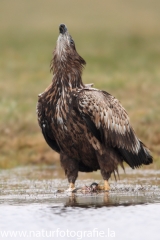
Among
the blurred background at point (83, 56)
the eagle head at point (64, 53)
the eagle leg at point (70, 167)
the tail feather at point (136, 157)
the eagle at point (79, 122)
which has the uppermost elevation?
the blurred background at point (83, 56)

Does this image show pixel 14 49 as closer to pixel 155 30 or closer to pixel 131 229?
pixel 155 30

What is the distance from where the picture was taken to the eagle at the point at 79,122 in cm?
1183

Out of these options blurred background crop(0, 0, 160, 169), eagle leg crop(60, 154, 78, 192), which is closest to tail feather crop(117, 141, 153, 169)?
eagle leg crop(60, 154, 78, 192)

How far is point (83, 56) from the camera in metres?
37.8

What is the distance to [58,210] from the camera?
10047 mm

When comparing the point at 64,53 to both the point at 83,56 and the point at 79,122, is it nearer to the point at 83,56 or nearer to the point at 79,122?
the point at 79,122

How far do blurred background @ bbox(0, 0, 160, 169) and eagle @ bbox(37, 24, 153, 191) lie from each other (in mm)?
4198

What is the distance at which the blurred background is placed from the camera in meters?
19.5

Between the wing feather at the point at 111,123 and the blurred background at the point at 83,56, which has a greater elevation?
the blurred background at the point at 83,56

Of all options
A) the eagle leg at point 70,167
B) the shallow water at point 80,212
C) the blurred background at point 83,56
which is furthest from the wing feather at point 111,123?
the blurred background at point 83,56

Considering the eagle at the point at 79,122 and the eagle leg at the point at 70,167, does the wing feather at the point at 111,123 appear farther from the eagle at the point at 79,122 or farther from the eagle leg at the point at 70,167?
the eagle leg at the point at 70,167

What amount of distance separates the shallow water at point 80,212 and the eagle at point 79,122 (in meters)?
0.54

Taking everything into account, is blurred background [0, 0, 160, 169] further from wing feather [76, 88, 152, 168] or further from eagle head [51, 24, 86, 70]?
eagle head [51, 24, 86, 70]

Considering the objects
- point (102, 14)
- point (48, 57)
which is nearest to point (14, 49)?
point (48, 57)
